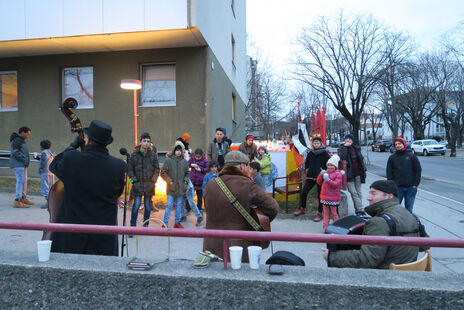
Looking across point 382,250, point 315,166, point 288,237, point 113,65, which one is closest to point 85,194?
point 288,237

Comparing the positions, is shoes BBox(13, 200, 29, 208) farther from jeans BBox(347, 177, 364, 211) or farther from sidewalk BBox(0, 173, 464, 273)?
jeans BBox(347, 177, 364, 211)

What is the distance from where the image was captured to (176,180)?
20.6ft

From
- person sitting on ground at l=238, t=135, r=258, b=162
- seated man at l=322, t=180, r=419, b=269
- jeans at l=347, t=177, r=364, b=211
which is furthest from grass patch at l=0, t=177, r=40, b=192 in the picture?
seated man at l=322, t=180, r=419, b=269

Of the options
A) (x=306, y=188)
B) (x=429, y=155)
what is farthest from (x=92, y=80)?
(x=429, y=155)

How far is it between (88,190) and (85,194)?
0.05 m

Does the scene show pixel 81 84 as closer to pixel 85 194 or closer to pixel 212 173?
pixel 212 173

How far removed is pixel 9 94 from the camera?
1172 cm

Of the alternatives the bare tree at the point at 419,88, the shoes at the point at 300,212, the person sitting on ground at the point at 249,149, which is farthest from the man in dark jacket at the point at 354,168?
the bare tree at the point at 419,88

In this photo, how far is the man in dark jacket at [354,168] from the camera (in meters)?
7.17

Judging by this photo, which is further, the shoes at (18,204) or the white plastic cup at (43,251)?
the shoes at (18,204)

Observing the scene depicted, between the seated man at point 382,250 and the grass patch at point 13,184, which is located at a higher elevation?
the seated man at point 382,250

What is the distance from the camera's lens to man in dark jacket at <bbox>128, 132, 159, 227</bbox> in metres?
5.77

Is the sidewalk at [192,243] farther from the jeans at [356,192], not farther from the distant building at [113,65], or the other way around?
the distant building at [113,65]

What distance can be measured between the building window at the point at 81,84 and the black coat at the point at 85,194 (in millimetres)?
9153
